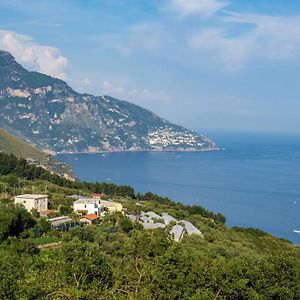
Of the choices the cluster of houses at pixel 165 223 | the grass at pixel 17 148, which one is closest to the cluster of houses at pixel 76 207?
the cluster of houses at pixel 165 223

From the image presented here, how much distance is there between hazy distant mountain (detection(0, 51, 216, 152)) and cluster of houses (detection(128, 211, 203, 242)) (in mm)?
125351

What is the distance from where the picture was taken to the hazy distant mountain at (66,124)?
16200 centimetres

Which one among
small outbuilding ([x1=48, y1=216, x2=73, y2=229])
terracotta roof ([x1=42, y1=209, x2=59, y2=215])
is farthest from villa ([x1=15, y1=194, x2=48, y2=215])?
small outbuilding ([x1=48, y1=216, x2=73, y2=229])

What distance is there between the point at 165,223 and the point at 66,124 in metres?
160

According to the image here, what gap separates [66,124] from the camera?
596ft

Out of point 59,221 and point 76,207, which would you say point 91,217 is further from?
point 76,207

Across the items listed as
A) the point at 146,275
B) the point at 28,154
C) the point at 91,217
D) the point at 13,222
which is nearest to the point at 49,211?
the point at 91,217

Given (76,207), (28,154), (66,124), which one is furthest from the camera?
(66,124)

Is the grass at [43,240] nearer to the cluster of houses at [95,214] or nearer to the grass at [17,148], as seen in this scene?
the cluster of houses at [95,214]

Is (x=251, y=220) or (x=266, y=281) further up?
(x=266, y=281)

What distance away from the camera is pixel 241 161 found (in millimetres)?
107562

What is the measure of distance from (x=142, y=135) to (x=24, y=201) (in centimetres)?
15566

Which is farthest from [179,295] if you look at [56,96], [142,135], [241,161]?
[56,96]

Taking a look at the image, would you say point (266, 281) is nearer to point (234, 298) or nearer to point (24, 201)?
point (234, 298)
